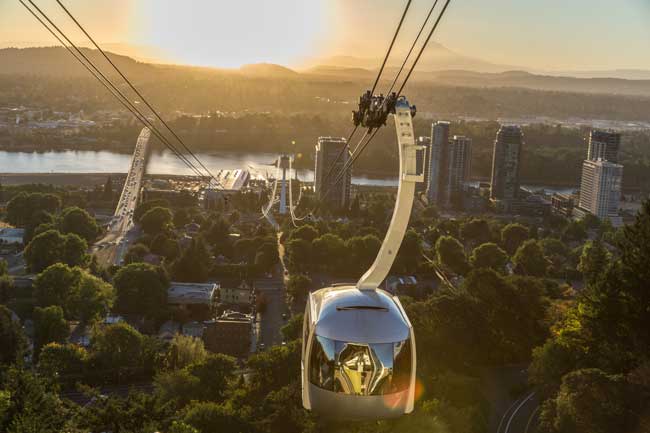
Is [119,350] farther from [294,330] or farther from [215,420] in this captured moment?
[215,420]

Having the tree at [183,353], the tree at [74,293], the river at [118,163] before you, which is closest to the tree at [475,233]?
the tree at [74,293]

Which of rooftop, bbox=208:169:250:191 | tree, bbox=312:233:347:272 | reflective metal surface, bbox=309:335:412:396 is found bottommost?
tree, bbox=312:233:347:272

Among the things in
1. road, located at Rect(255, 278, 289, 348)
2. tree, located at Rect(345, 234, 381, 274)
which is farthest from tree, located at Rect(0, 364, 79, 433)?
tree, located at Rect(345, 234, 381, 274)

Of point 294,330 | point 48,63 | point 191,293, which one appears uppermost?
point 48,63

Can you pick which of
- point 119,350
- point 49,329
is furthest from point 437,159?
point 119,350

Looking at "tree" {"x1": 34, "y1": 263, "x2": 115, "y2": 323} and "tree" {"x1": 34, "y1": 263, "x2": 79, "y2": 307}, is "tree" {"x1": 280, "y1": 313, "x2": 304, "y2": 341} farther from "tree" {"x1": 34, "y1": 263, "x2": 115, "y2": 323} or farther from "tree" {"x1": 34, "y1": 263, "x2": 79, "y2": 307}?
"tree" {"x1": 34, "y1": 263, "x2": 79, "y2": 307}

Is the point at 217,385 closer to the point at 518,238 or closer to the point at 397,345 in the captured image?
the point at 397,345

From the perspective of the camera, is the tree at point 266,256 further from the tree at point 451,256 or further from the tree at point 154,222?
the tree at point 154,222
